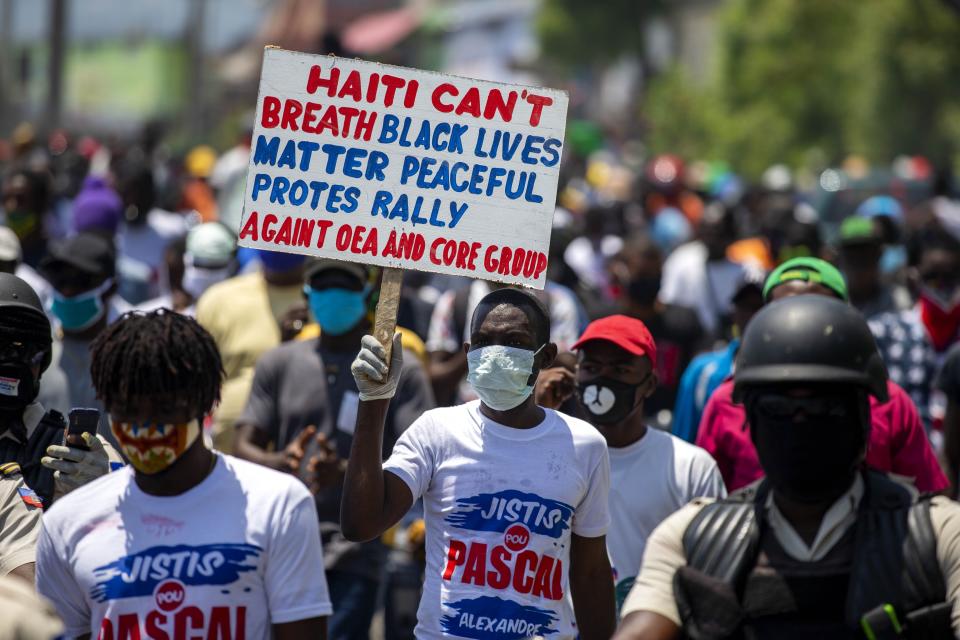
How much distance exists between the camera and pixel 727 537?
3668 millimetres

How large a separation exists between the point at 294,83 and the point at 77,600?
6.08ft

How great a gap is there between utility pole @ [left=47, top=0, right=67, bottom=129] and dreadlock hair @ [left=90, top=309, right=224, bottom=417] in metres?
36.2

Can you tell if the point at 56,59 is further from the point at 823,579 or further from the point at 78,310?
the point at 823,579

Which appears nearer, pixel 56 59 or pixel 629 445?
pixel 629 445

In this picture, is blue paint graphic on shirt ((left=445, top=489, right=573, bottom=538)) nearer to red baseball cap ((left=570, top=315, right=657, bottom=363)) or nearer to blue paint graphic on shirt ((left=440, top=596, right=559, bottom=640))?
blue paint graphic on shirt ((left=440, top=596, right=559, bottom=640))

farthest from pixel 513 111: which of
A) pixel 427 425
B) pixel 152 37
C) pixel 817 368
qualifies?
pixel 152 37

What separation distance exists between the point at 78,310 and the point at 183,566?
11.0 ft

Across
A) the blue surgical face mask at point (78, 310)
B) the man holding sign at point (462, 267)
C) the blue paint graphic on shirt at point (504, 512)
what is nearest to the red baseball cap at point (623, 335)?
the man holding sign at point (462, 267)

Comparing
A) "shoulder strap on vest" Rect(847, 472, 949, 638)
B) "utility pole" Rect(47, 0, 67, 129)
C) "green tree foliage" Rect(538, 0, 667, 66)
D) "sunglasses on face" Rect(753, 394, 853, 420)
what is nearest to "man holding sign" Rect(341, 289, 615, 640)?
"sunglasses on face" Rect(753, 394, 853, 420)

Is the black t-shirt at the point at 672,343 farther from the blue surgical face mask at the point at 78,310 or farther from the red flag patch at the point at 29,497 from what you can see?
the red flag patch at the point at 29,497

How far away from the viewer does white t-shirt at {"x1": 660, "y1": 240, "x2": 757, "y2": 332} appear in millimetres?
12039

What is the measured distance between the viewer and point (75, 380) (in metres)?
6.67

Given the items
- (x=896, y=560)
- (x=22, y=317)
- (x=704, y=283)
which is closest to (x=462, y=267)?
(x=22, y=317)

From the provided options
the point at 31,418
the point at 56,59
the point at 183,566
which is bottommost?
the point at 183,566
